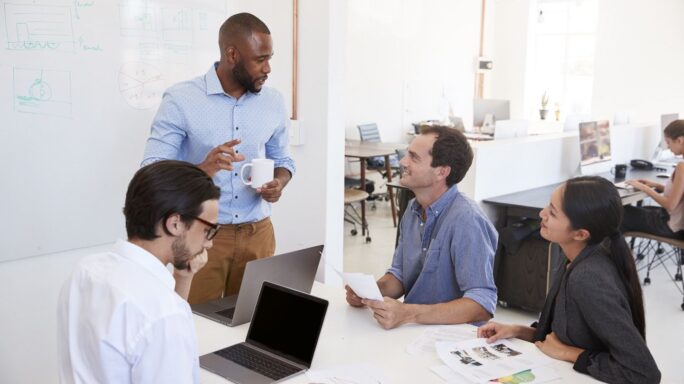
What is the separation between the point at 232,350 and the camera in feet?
6.00

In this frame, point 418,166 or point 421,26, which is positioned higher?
point 421,26

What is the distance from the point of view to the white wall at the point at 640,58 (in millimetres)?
8445

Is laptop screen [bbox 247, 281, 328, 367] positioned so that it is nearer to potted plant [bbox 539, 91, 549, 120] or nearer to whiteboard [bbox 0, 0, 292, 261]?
whiteboard [bbox 0, 0, 292, 261]

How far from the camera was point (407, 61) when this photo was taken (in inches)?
341

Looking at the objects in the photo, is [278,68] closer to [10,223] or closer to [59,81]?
[59,81]

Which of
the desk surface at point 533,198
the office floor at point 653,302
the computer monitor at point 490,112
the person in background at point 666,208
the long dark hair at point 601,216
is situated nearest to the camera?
the long dark hair at point 601,216

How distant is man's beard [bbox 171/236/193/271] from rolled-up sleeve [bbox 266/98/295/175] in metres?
1.28

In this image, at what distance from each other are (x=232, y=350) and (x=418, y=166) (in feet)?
3.12

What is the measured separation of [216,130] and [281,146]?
1.08ft

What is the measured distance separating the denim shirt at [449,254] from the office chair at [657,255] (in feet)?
9.84

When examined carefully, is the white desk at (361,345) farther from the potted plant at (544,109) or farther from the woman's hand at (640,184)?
the potted plant at (544,109)

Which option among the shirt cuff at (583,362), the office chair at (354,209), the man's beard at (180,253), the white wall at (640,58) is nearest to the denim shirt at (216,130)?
the man's beard at (180,253)

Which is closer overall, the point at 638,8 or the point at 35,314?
the point at 35,314

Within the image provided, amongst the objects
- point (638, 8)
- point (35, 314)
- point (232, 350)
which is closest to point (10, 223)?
point (35, 314)
